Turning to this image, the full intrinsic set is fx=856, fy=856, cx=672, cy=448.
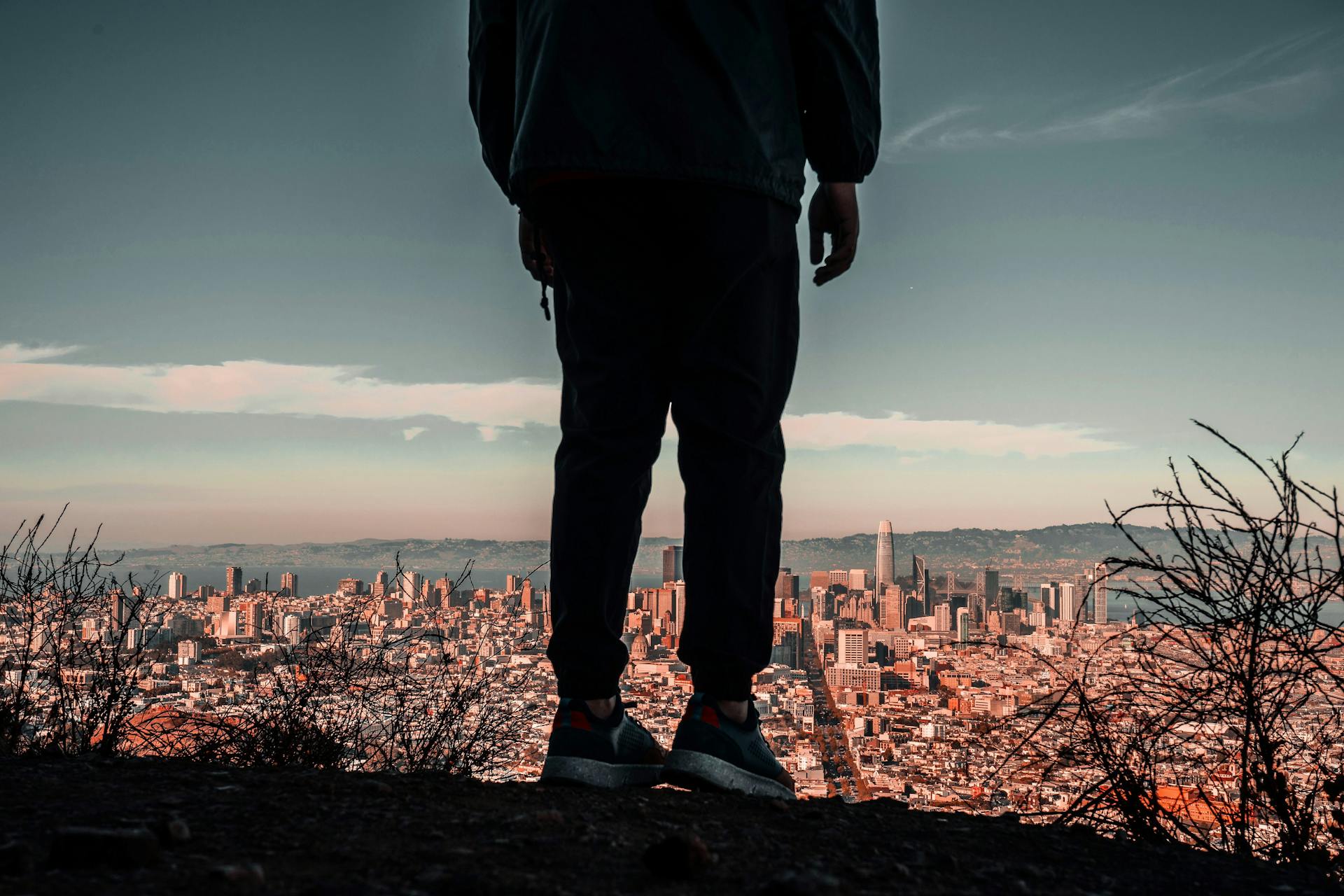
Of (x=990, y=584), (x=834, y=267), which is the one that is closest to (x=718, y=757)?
(x=834, y=267)

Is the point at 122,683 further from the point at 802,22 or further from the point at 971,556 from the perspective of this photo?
the point at 971,556

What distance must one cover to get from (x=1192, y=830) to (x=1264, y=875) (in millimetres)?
428

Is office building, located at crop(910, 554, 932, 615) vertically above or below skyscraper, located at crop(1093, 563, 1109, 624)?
below

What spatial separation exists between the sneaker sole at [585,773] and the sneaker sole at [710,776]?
0.24ft

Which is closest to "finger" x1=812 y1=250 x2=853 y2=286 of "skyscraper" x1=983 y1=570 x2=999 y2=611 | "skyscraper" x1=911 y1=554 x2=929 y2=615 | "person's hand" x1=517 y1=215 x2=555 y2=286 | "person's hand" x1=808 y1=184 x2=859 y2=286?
"person's hand" x1=808 y1=184 x2=859 y2=286

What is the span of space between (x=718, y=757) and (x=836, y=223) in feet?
3.51

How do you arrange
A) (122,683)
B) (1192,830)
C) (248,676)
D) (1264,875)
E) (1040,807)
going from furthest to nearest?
(248,676) < (122,683) < (1040,807) < (1192,830) < (1264,875)

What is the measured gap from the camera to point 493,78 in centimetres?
177

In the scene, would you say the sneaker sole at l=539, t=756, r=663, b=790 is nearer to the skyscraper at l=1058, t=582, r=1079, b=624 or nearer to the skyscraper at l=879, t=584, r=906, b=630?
the skyscraper at l=1058, t=582, r=1079, b=624

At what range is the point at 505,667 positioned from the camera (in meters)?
3.02

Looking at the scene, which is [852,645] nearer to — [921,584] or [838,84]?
[921,584]

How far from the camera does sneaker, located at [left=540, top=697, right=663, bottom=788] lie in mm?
1521

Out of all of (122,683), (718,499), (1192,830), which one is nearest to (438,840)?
(718,499)

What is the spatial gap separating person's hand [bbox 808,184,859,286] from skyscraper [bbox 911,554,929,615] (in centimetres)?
877
